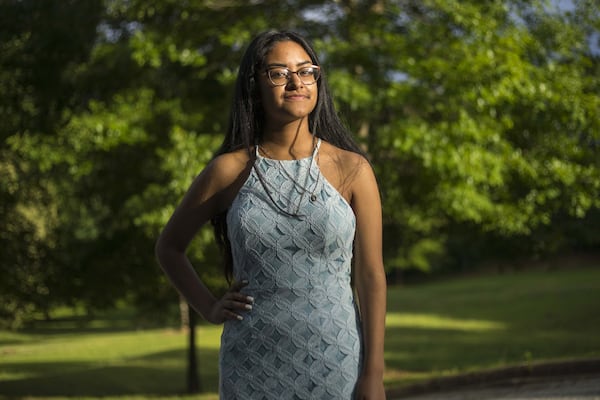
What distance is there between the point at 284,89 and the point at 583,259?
207ft

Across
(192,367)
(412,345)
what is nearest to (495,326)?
(412,345)

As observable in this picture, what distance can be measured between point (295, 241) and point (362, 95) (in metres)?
9.74

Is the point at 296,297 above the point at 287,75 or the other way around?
the other way around

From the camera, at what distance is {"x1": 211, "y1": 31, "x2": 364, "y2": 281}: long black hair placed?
118 inches

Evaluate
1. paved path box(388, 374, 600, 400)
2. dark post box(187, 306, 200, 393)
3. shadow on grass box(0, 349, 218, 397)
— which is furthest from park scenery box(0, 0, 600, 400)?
shadow on grass box(0, 349, 218, 397)

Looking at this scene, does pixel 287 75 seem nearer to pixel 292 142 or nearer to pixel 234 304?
pixel 292 142

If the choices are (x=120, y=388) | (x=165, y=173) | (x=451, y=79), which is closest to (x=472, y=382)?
(x=451, y=79)

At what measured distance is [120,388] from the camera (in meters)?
22.1

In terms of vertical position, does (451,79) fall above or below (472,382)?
above

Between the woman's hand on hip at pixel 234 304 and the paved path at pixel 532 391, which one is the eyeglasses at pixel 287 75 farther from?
the paved path at pixel 532 391

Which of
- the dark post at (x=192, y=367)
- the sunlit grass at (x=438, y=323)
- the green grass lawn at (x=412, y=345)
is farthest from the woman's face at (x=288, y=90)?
the sunlit grass at (x=438, y=323)

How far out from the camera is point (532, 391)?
36.1 feet

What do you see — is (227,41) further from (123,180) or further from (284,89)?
(284,89)

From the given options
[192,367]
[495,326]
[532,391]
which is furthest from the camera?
[495,326]
